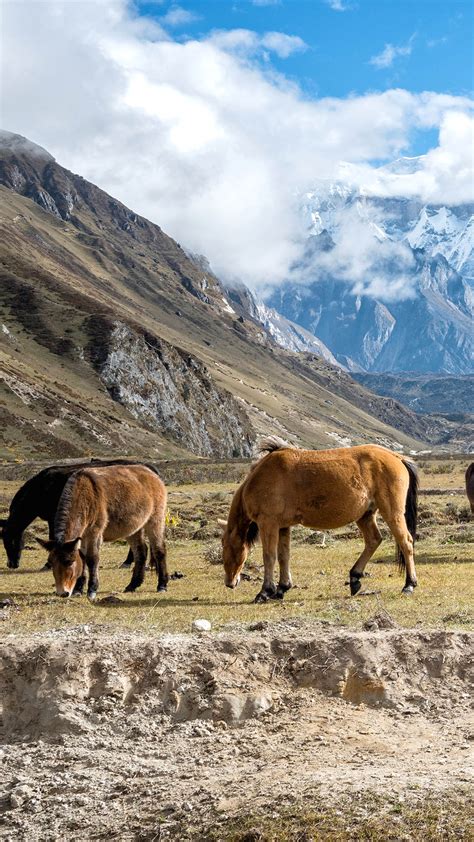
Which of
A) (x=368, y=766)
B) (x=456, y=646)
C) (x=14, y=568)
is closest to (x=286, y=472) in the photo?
(x=456, y=646)

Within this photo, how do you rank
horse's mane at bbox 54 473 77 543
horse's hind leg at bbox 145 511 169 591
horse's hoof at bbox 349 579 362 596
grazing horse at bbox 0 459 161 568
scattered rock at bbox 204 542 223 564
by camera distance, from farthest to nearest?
scattered rock at bbox 204 542 223 564
grazing horse at bbox 0 459 161 568
horse's hind leg at bbox 145 511 169 591
horse's hoof at bbox 349 579 362 596
horse's mane at bbox 54 473 77 543

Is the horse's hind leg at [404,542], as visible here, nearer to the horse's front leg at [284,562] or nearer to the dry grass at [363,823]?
the horse's front leg at [284,562]

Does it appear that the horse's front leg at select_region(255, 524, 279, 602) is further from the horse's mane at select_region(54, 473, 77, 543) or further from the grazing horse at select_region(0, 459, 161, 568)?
the grazing horse at select_region(0, 459, 161, 568)

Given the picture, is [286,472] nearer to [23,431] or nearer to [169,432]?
[23,431]

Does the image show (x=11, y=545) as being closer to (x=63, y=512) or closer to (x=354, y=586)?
(x=63, y=512)

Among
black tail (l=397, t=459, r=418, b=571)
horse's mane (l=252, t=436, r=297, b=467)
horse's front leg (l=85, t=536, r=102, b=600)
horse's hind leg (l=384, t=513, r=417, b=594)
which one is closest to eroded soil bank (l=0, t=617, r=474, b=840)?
horse's hind leg (l=384, t=513, r=417, b=594)

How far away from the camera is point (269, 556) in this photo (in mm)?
16547

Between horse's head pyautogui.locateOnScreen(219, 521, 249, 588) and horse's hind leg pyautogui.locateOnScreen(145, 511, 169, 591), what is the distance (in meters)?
1.79

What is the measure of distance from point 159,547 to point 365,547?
16.7 ft

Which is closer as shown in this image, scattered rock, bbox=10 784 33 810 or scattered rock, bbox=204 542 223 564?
scattered rock, bbox=10 784 33 810

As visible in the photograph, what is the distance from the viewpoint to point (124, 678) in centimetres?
1141

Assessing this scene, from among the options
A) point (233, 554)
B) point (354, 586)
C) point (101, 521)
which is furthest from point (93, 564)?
point (354, 586)

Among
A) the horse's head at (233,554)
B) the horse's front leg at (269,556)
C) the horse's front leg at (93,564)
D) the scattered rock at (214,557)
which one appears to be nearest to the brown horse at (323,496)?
the horse's front leg at (269,556)

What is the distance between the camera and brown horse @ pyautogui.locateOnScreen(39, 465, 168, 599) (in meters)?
16.2
